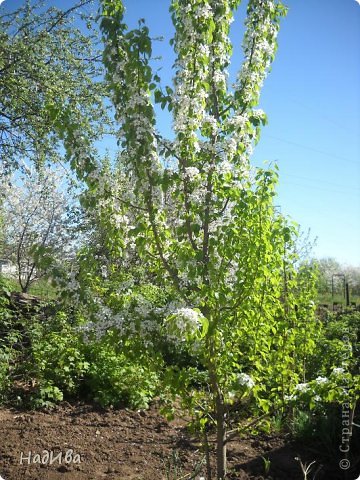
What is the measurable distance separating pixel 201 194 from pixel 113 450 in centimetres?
287

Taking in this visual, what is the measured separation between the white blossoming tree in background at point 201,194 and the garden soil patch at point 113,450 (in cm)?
96

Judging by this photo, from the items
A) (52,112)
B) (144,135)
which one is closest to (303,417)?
(144,135)

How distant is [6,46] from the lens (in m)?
6.91

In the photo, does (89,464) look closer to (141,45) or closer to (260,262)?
(260,262)

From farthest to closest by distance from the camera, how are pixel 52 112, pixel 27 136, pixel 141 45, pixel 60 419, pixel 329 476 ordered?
pixel 27 136 → pixel 60 419 → pixel 329 476 → pixel 52 112 → pixel 141 45

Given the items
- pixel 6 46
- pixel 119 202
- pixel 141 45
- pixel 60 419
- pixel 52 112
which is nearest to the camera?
pixel 141 45

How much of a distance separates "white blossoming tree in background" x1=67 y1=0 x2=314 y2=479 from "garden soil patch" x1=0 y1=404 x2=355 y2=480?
96 cm

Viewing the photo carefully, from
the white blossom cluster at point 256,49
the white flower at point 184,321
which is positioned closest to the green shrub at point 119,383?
the white flower at point 184,321

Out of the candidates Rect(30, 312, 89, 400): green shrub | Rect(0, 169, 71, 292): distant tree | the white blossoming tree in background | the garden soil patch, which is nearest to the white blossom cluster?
the white blossoming tree in background

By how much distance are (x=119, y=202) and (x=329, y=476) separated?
3164mm

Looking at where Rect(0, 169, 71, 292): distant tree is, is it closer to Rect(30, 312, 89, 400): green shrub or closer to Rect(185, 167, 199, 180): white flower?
Rect(30, 312, 89, 400): green shrub

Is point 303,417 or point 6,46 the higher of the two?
point 6,46

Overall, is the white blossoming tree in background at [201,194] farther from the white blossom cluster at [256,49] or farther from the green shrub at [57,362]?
the green shrub at [57,362]

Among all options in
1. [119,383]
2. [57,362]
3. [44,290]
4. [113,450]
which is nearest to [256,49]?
[113,450]
